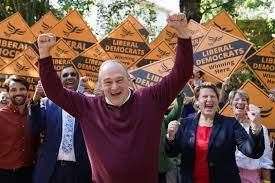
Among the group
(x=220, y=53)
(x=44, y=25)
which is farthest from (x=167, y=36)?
(x=44, y=25)

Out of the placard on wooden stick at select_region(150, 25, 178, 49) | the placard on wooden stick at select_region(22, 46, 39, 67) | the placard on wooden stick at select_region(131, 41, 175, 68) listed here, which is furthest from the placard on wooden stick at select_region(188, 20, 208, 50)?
the placard on wooden stick at select_region(22, 46, 39, 67)

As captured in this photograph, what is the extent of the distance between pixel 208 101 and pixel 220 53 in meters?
3.00

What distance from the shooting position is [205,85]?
17.0 feet

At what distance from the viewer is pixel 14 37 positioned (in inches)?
344

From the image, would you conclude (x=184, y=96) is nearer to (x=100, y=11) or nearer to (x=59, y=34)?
(x=59, y=34)

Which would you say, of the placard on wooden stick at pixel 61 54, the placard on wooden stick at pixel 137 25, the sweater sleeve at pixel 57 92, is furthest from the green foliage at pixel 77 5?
the sweater sleeve at pixel 57 92

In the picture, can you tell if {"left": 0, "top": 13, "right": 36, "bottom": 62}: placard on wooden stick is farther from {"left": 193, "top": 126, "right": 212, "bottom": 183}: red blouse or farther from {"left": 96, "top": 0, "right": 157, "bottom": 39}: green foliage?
{"left": 96, "top": 0, "right": 157, "bottom": 39}: green foliage

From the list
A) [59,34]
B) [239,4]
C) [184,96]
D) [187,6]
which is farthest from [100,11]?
[184,96]

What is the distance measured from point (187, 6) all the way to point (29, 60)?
6.12 metres

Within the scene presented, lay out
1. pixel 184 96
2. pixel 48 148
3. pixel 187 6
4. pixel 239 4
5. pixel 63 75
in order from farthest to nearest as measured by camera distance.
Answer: pixel 239 4 < pixel 187 6 < pixel 184 96 < pixel 63 75 < pixel 48 148

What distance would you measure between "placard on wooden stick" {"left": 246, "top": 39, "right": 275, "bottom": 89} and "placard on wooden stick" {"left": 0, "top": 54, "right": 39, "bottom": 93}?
9.78 ft

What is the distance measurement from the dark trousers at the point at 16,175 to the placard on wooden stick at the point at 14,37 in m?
2.99

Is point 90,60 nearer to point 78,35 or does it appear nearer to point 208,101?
point 78,35

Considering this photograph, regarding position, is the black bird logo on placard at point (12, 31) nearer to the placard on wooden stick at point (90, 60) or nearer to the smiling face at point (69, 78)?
the placard on wooden stick at point (90, 60)
